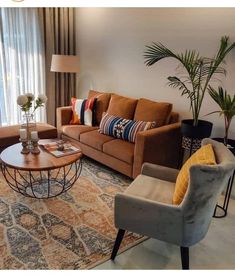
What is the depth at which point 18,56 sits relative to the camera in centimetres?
419


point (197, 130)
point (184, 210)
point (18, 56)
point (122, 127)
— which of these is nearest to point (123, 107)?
point (122, 127)

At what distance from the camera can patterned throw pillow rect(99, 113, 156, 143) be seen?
123 inches

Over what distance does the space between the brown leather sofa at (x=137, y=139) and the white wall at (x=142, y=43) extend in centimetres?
36

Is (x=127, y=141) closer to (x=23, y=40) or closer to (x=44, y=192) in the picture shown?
(x=44, y=192)

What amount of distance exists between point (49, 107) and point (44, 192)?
2.31 metres

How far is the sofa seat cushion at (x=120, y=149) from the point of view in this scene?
2.91m

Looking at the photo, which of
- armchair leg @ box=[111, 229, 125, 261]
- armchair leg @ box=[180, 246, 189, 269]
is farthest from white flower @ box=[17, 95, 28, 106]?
armchair leg @ box=[180, 246, 189, 269]

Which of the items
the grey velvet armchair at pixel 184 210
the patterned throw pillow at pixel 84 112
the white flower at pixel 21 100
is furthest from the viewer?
the patterned throw pillow at pixel 84 112

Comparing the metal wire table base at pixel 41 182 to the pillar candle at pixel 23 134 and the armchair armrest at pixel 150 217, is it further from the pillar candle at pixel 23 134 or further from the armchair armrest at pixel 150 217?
the armchair armrest at pixel 150 217

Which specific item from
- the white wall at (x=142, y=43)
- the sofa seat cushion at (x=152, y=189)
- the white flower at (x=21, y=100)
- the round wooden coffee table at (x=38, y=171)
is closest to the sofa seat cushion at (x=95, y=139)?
the round wooden coffee table at (x=38, y=171)

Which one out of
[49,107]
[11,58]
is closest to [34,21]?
[11,58]

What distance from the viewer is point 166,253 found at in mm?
1964

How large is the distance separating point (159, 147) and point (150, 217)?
1.31 metres

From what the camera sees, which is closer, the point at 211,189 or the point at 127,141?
the point at 211,189
